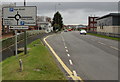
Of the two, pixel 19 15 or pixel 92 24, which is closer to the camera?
pixel 19 15

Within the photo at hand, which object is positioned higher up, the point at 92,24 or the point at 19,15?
the point at 92,24

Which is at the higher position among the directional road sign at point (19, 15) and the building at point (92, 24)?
the building at point (92, 24)

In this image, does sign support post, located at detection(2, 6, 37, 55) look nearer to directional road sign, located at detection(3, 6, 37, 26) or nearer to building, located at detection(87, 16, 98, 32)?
directional road sign, located at detection(3, 6, 37, 26)

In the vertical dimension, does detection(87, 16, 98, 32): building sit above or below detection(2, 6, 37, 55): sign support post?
above

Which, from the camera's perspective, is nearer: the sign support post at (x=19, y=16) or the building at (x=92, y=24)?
the sign support post at (x=19, y=16)

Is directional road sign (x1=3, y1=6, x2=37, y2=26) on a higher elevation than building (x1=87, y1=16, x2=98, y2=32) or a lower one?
lower

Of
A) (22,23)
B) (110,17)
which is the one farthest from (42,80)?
(110,17)

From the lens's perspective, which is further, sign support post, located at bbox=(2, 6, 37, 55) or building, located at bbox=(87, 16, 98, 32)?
building, located at bbox=(87, 16, 98, 32)

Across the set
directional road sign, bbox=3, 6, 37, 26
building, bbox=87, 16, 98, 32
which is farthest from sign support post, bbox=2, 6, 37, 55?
building, bbox=87, 16, 98, 32

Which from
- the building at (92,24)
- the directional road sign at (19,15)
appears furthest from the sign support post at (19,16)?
the building at (92,24)

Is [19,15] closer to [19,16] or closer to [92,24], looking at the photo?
[19,16]

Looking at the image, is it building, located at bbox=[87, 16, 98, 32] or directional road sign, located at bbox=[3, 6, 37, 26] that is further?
building, located at bbox=[87, 16, 98, 32]

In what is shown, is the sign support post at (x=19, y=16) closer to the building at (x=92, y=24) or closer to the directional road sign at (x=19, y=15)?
the directional road sign at (x=19, y=15)

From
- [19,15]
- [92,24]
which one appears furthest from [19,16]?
[92,24]
